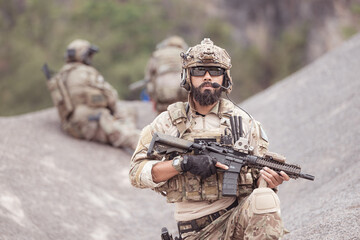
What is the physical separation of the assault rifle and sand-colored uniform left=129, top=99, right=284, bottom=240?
11cm

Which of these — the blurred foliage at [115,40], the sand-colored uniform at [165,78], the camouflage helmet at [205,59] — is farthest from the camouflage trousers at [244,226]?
the blurred foliage at [115,40]

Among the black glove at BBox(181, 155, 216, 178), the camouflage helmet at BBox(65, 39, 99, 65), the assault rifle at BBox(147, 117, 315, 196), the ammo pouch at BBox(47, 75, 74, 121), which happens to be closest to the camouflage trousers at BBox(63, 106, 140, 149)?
the ammo pouch at BBox(47, 75, 74, 121)

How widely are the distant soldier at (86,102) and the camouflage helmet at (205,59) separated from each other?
546cm

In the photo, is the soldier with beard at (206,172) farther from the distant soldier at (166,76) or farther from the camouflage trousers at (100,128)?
the camouflage trousers at (100,128)

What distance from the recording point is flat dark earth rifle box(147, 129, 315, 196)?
3869mm

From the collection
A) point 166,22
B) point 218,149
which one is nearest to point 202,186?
point 218,149

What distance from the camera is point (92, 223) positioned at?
22.5 feet

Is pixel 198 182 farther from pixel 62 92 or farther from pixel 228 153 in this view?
pixel 62 92

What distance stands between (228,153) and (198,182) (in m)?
0.30

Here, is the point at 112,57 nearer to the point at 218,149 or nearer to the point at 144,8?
the point at 144,8

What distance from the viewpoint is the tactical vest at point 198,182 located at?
4.01m

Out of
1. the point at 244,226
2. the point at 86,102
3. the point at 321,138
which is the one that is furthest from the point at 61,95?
the point at 244,226

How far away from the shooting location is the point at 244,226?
12.5 ft

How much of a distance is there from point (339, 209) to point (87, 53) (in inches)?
224
